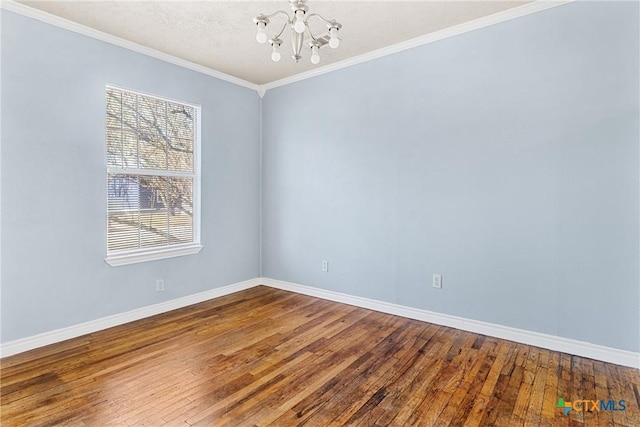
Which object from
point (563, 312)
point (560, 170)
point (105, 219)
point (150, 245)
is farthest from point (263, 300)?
point (560, 170)

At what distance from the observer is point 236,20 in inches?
108

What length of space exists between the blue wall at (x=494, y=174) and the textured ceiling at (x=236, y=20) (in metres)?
0.28

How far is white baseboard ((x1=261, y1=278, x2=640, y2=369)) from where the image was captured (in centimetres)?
238

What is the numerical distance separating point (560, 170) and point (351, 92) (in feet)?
6.94

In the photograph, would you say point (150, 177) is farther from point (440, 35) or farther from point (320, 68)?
point (440, 35)

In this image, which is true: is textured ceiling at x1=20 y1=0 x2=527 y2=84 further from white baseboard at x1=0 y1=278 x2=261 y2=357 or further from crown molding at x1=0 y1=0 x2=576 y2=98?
white baseboard at x1=0 y1=278 x2=261 y2=357

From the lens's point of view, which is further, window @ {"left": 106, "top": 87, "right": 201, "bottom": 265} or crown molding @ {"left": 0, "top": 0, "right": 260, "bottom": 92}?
window @ {"left": 106, "top": 87, "right": 201, "bottom": 265}

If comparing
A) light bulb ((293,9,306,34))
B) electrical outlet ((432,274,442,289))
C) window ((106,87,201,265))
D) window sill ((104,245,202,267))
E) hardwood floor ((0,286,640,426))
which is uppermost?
light bulb ((293,9,306,34))

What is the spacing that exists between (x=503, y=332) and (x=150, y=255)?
3366 mm

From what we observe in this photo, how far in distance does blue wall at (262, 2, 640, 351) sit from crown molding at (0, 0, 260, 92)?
1109 mm

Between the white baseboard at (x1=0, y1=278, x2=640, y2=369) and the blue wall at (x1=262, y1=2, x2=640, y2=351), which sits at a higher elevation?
the blue wall at (x1=262, y1=2, x2=640, y2=351)

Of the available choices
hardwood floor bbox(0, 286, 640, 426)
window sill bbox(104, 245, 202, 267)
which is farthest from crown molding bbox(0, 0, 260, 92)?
hardwood floor bbox(0, 286, 640, 426)

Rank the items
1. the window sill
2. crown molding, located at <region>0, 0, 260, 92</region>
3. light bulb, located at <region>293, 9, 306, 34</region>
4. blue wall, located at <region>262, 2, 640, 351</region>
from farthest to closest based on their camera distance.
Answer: the window sill → crown molding, located at <region>0, 0, 260, 92</region> → blue wall, located at <region>262, 2, 640, 351</region> → light bulb, located at <region>293, 9, 306, 34</region>

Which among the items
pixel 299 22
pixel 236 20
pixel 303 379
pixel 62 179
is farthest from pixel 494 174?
pixel 62 179
